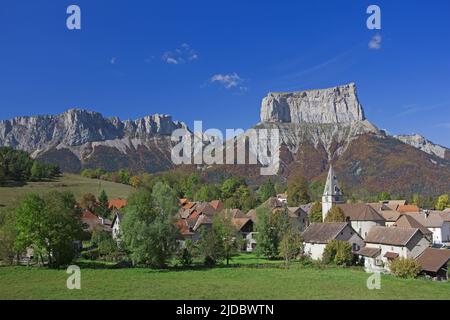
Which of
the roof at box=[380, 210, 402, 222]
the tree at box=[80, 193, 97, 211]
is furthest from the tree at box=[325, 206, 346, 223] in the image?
the tree at box=[80, 193, 97, 211]

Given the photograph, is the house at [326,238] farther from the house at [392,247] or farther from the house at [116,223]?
the house at [116,223]

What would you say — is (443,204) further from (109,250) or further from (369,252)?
(109,250)

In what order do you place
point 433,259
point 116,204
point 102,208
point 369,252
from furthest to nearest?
point 116,204 → point 102,208 → point 369,252 → point 433,259

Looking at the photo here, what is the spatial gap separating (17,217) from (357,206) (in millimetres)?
48286

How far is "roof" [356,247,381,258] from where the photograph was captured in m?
51.3

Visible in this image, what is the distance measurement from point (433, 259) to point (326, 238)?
13.7 metres

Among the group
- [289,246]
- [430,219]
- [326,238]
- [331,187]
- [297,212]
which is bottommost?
[289,246]

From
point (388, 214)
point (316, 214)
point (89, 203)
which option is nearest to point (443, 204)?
point (388, 214)

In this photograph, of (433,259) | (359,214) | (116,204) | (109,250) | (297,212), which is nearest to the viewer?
(433,259)

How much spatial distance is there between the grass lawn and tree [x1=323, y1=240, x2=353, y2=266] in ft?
11.4

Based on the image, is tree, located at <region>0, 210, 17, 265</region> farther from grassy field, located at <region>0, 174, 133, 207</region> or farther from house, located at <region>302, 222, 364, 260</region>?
grassy field, located at <region>0, 174, 133, 207</region>

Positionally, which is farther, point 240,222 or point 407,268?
point 240,222

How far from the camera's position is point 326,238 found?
55.2 m
